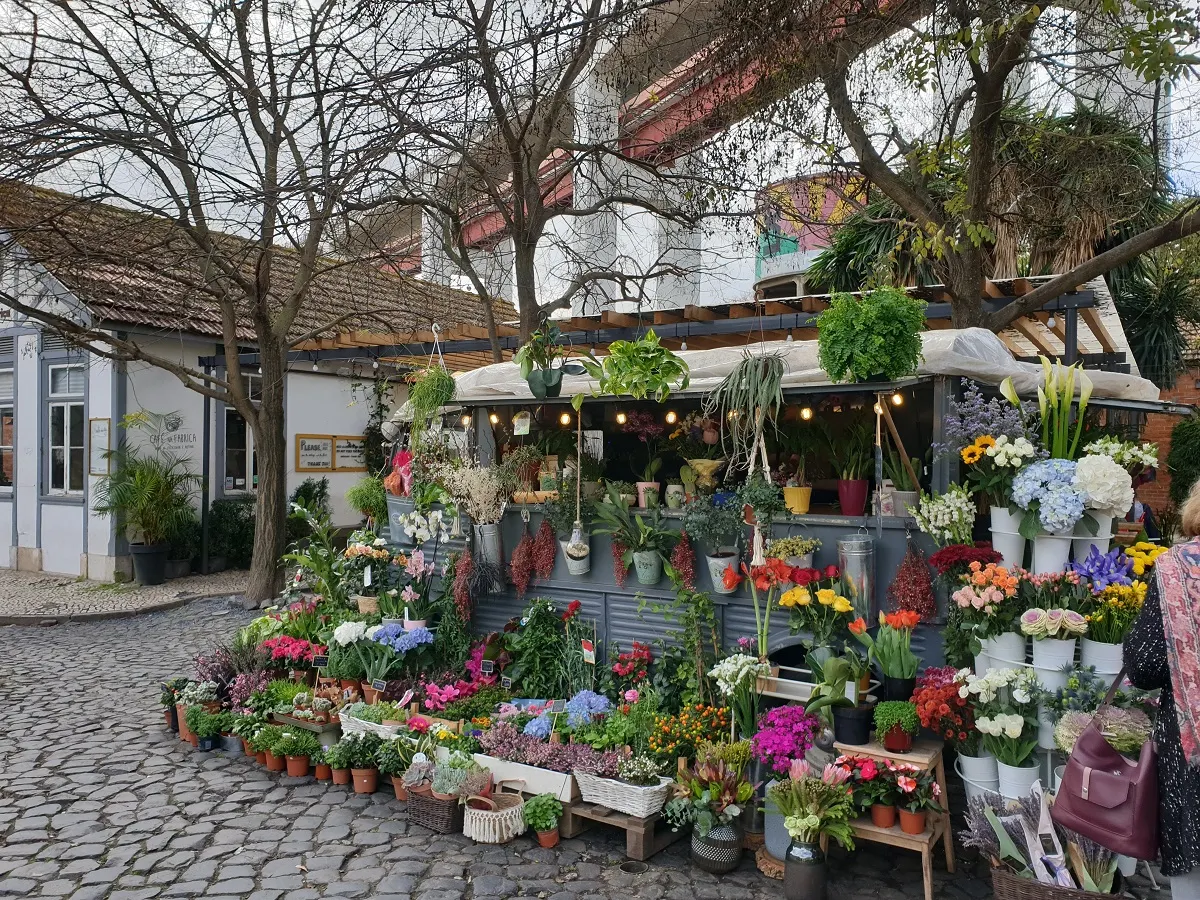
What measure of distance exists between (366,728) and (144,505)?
8.00 metres

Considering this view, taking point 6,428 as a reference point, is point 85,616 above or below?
below

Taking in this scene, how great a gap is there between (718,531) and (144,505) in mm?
9716

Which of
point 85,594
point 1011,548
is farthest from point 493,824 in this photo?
point 85,594

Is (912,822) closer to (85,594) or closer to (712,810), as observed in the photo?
(712,810)

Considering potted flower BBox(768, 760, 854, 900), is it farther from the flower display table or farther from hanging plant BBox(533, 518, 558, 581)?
hanging plant BBox(533, 518, 558, 581)

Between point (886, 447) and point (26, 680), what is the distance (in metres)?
7.91

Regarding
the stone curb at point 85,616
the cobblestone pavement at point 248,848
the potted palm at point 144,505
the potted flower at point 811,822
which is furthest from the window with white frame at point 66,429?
the potted flower at point 811,822

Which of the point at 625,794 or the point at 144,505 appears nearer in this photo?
the point at 625,794

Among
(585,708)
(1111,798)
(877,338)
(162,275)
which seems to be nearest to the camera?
(1111,798)

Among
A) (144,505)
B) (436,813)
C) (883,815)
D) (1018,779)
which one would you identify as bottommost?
(436,813)

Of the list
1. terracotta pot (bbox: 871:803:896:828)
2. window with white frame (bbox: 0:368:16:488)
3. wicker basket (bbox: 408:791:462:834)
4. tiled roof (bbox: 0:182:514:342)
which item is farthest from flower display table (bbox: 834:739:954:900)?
window with white frame (bbox: 0:368:16:488)

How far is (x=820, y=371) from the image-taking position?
5234 mm

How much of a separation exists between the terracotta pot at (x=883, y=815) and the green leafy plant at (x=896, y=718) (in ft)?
1.12

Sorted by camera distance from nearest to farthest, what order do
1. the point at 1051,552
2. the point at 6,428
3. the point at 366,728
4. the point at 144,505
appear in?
the point at 1051,552 < the point at 366,728 < the point at 144,505 < the point at 6,428
